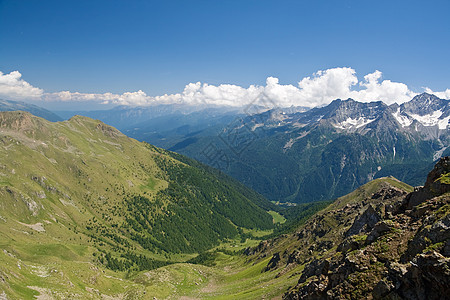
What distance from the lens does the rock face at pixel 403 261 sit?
87.4 ft

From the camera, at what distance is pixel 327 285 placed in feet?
124

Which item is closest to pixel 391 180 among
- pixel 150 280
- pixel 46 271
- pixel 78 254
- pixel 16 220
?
pixel 150 280

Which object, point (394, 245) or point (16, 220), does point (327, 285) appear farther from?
point (16, 220)

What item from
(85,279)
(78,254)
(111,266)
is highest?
(85,279)

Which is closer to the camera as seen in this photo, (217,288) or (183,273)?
(217,288)

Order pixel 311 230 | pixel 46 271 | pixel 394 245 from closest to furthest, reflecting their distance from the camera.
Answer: pixel 394 245, pixel 46 271, pixel 311 230

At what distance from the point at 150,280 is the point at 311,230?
275ft

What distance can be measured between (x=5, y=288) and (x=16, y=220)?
161425 millimetres

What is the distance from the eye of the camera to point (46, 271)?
91.6 m

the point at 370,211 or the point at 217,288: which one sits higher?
the point at 370,211

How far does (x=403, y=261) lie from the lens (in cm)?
3166

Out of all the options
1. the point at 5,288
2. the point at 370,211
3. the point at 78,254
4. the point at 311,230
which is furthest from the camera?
the point at 78,254

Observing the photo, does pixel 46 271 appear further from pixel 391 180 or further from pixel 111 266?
pixel 391 180

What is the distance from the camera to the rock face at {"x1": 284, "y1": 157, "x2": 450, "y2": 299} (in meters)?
26.6
